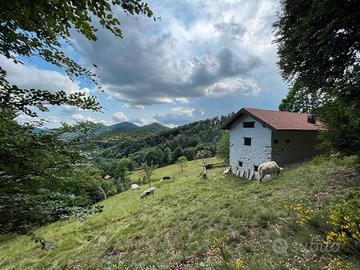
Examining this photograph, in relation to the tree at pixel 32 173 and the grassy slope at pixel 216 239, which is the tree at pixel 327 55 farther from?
the tree at pixel 32 173

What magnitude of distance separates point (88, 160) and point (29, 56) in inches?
64.5

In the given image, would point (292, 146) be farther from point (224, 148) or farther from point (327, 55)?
point (327, 55)

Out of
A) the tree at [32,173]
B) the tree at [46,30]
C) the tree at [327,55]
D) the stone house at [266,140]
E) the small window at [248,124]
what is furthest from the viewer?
the small window at [248,124]

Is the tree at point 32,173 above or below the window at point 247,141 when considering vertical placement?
below

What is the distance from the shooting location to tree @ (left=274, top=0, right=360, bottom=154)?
6.56m

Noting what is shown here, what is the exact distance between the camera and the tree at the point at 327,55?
21.5 ft

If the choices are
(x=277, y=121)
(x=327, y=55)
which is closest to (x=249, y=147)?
(x=277, y=121)

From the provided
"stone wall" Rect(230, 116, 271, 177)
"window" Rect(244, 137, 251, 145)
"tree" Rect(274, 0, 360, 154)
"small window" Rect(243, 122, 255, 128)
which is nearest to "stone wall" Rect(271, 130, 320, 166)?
"stone wall" Rect(230, 116, 271, 177)

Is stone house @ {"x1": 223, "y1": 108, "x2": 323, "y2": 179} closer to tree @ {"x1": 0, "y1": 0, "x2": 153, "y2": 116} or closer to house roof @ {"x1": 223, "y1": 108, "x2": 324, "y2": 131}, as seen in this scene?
house roof @ {"x1": 223, "y1": 108, "x2": 324, "y2": 131}

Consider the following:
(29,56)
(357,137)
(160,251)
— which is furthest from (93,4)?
(357,137)

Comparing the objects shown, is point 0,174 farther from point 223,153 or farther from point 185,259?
point 223,153

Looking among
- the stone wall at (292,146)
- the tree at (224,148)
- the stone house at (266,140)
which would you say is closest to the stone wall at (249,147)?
the stone house at (266,140)

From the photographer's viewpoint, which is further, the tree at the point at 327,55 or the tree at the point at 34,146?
the tree at the point at 327,55

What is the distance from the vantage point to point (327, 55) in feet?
24.0
